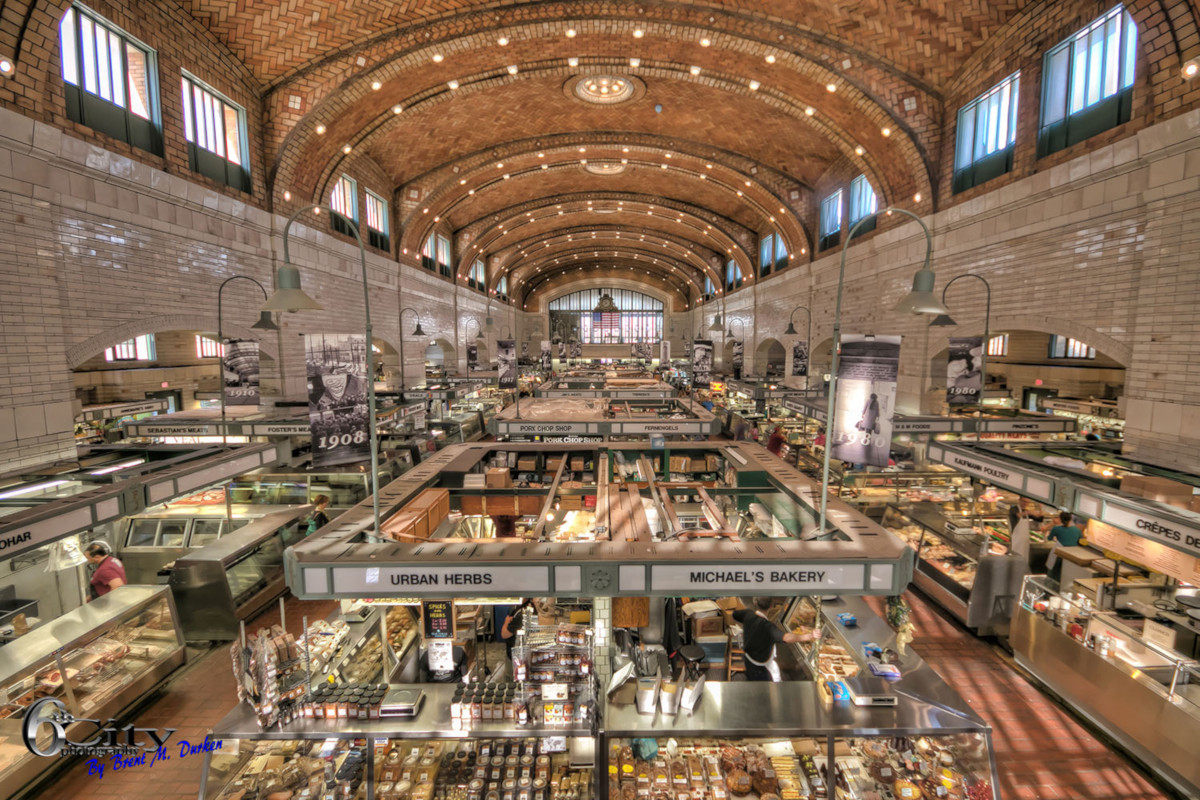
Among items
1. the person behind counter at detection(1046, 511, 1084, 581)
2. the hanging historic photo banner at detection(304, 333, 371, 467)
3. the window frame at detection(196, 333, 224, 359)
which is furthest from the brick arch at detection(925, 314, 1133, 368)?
the window frame at detection(196, 333, 224, 359)

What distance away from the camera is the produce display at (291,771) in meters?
3.51

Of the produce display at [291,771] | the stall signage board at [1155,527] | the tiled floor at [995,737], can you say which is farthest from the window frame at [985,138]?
the produce display at [291,771]

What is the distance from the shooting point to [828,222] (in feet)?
60.7

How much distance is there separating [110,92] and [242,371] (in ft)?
14.7

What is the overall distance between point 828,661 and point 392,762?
11.3ft

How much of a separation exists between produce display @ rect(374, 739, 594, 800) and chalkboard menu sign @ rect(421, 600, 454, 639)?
0.71 m

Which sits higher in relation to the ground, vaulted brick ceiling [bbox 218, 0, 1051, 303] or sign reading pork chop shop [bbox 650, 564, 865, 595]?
vaulted brick ceiling [bbox 218, 0, 1051, 303]

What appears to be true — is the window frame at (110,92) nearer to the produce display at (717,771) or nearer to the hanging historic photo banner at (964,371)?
the produce display at (717,771)

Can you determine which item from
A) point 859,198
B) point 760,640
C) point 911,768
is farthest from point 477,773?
point 859,198

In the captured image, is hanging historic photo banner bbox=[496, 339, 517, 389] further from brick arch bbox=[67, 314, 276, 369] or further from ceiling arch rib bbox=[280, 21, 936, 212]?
ceiling arch rib bbox=[280, 21, 936, 212]

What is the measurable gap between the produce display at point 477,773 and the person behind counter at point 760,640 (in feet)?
5.57

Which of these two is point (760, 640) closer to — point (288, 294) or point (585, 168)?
point (288, 294)

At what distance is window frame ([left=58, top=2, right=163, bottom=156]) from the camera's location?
24.4 ft

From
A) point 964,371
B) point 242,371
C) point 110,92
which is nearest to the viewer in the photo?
point 110,92
